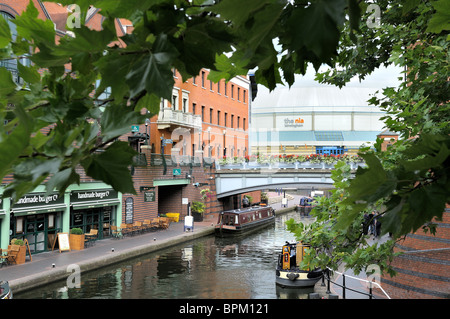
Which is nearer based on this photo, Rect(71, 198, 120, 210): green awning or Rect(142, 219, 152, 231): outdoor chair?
Rect(71, 198, 120, 210): green awning

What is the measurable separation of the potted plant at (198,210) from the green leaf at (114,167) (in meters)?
34.1

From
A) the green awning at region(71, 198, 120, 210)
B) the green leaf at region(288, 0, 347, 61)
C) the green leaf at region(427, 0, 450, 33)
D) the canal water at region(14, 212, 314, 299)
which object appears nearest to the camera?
the green leaf at region(288, 0, 347, 61)

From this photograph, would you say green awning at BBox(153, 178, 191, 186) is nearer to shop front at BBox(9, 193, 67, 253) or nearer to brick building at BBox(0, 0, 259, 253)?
brick building at BBox(0, 0, 259, 253)

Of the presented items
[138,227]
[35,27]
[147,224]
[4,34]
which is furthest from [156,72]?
[147,224]

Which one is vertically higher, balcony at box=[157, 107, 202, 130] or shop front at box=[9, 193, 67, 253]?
balcony at box=[157, 107, 202, 130]

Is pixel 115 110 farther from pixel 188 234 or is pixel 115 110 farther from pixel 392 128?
pixel 188 234

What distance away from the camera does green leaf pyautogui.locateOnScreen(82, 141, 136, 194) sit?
114 cm

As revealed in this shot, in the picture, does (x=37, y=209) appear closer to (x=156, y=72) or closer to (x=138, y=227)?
(x=138, y=227)

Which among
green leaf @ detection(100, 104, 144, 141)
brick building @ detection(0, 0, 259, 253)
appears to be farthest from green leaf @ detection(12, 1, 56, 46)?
brick building @ detection(0, 0, 259, 253)

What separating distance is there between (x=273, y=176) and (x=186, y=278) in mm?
17897

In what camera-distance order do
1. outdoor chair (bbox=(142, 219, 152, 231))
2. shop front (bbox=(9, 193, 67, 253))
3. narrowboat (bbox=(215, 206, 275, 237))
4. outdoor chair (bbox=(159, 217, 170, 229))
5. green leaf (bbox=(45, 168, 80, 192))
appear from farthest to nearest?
narrowboat (bbox=(215, 206, 275, 237))
outdoor chair (bbox=(159, 217, 170, 229))
outdoor chair (bbox=(142, 219, 152, 231))
shop front (bbox=(9, 193, 67, 253))
green leaf (bbox=(45, 168, 80, 192))

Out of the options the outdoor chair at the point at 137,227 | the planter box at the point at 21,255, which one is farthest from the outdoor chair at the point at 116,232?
the planter box at the point at 21,255

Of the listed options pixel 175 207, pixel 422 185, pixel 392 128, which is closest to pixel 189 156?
pixel 175 207

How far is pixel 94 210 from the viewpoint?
2508cm
